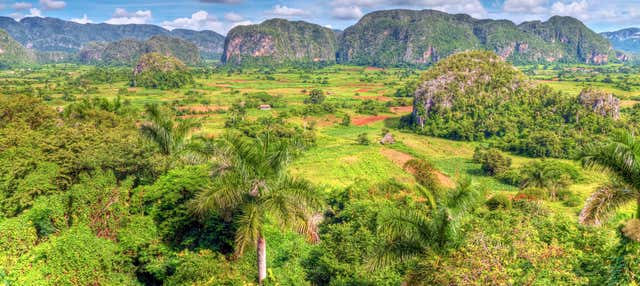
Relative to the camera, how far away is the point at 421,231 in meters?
8.93

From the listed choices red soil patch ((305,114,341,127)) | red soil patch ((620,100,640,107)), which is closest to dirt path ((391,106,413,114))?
red soil patch ((305,114,341,127))

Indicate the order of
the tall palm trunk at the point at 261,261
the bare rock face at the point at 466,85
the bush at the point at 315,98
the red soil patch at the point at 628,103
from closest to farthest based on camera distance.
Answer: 1. the tall palm trunk at the point at 261,261
2. the bare rock face at the point at 466,85
3. the red soil patch at the point at 628,103
4. the bush at the point at 315,98

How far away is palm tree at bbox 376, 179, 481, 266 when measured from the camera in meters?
8.68

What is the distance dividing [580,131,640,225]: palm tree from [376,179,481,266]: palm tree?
2748 mm

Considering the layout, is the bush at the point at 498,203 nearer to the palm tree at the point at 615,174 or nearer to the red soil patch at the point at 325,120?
the palm tree at the point at 615,174

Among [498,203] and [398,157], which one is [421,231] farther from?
[398,157]

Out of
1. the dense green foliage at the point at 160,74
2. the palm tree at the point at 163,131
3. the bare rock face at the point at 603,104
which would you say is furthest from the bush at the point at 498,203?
the dense green foliage at the point at 160,74

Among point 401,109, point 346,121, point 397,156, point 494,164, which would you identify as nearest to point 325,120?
point 346,121

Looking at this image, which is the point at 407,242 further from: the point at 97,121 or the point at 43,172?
the point at 97,121

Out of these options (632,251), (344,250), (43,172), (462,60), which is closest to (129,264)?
(344,250)

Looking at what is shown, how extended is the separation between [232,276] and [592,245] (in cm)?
1125

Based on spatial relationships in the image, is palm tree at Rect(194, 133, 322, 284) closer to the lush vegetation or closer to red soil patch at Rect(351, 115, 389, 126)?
the lush vegetation

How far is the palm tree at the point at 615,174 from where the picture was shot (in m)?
8.22

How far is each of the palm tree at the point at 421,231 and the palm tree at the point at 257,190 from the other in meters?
2.02
